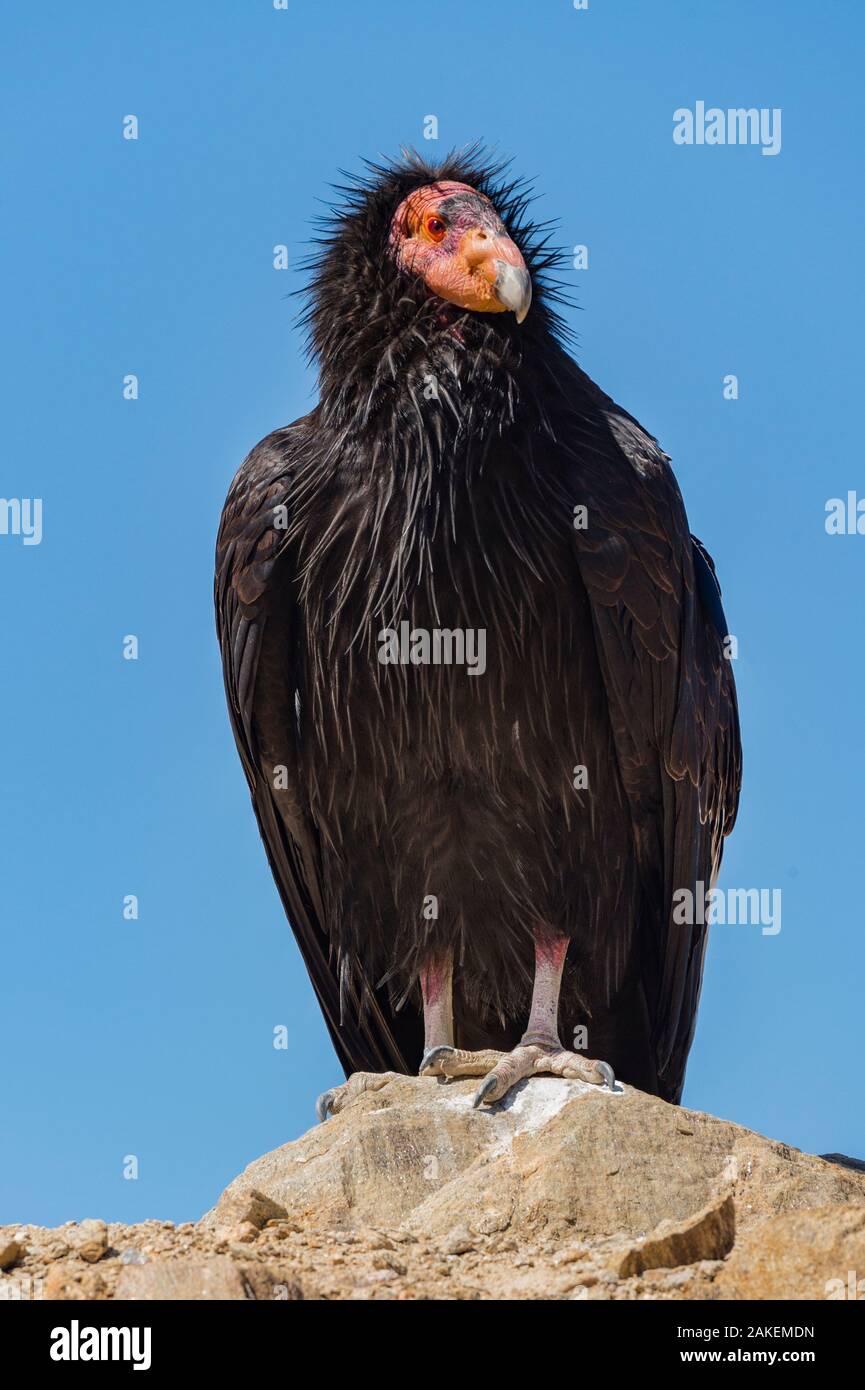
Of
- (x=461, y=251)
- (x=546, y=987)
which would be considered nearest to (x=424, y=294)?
(x=461, y=251)

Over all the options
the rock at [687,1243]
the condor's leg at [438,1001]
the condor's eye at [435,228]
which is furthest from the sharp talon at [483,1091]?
the condor's eye at [435,228]

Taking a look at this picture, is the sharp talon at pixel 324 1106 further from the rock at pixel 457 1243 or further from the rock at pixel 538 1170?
the rock at pixel 457 1243

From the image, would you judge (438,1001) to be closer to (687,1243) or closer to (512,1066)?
(512,1066)

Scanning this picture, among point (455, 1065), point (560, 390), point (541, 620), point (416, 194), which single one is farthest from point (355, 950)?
point (416, 194)

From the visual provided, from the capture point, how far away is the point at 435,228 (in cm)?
857

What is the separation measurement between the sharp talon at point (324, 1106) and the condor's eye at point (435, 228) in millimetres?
4159

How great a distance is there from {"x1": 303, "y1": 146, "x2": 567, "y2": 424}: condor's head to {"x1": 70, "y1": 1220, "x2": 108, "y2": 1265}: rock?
4370mm

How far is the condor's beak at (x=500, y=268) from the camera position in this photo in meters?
8.13

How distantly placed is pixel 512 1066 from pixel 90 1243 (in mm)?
2565

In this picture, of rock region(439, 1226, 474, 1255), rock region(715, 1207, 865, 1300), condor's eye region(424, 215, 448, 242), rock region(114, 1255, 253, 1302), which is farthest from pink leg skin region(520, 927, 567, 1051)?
condor's eye region(424, 215, 448, 242)

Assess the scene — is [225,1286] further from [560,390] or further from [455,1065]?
[560,390]

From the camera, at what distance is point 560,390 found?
8.52 metres

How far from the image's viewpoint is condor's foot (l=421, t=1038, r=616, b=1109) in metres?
7.36

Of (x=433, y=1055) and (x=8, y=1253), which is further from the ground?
(x=433, y=1055)
